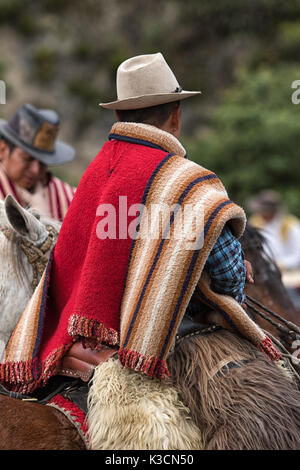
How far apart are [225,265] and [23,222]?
2.96 feet

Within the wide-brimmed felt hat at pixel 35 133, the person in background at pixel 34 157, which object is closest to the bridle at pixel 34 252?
the person in background at pixel 34 157

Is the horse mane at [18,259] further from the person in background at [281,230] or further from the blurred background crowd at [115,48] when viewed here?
the blurred background crowd at [115,48]

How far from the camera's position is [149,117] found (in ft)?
6.65

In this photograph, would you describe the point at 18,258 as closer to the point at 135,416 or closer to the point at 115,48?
the point at 135,416

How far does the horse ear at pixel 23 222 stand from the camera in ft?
6.97

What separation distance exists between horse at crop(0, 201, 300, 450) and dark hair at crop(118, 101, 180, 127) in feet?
3.04

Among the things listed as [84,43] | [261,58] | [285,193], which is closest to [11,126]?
[285,193]

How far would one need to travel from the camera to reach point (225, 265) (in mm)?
1892

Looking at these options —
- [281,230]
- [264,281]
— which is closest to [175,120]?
[264,281]

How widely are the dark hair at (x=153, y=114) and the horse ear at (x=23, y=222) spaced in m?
0.60

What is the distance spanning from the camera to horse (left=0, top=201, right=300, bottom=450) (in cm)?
173

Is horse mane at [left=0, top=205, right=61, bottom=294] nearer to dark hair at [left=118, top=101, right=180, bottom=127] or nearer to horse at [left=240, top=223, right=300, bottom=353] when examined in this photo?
dark hair at [left=118, top=101, right=180, bottom=127]

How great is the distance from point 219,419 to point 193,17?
93.9 feet
